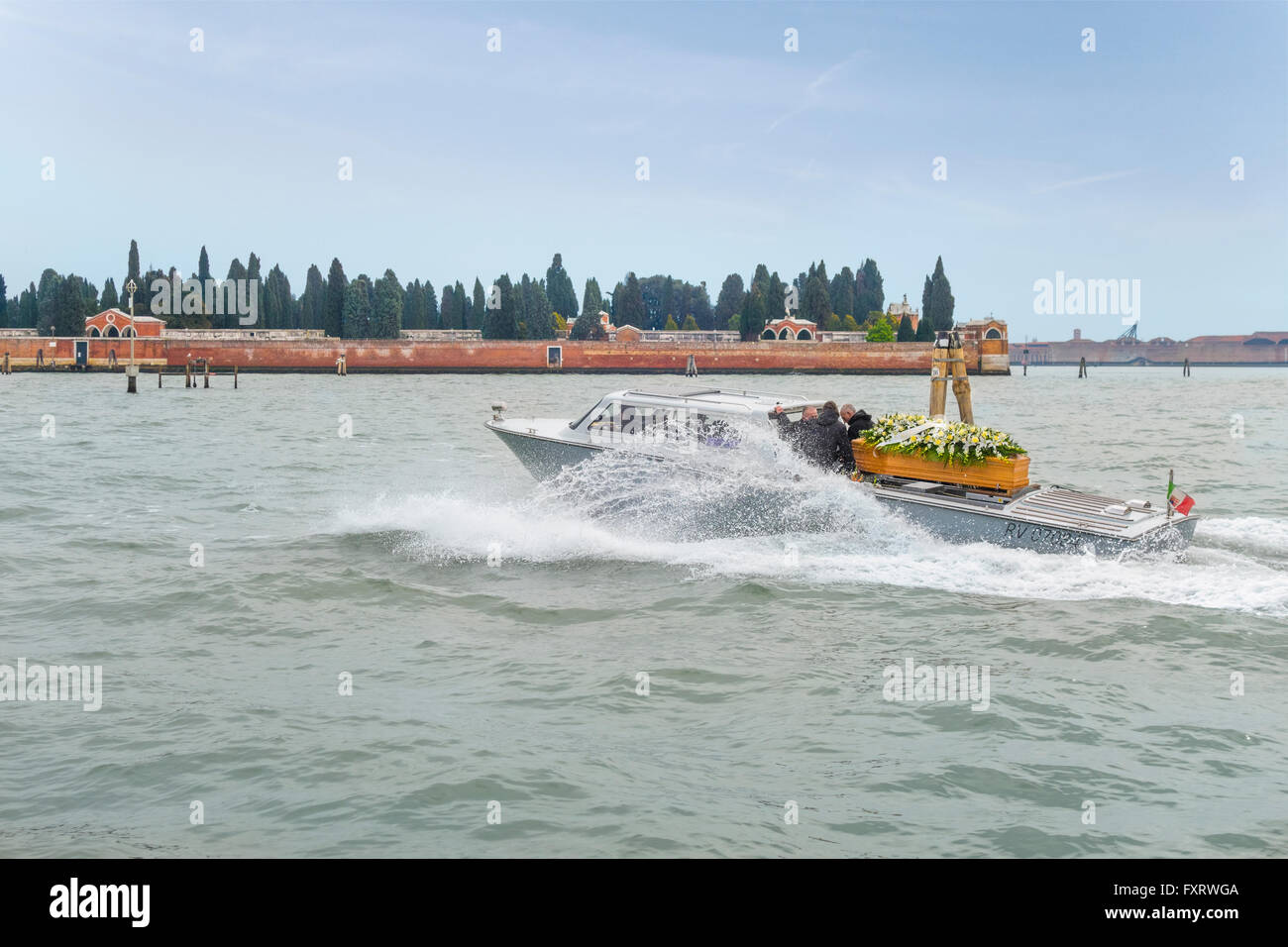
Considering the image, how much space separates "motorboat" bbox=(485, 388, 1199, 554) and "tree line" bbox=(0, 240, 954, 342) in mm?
85350

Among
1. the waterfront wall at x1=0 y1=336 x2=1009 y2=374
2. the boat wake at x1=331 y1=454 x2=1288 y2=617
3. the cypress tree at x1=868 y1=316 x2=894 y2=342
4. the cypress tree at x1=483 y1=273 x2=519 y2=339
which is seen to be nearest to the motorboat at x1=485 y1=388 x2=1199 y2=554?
the boat wake at x1=331 y1=454 x2=1288 y2=617

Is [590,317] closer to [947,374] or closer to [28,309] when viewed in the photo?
[28,309]

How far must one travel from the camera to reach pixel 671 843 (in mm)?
5320

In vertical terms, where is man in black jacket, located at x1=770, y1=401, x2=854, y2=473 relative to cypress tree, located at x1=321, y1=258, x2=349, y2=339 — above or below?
below

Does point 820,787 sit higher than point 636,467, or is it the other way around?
point 636,467

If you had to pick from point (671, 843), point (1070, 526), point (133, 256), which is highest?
point (133, 256)

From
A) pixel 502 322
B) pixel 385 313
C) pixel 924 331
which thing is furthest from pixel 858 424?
pixel 924 331

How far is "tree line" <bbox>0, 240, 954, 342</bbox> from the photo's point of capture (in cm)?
9769

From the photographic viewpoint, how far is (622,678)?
8055mm

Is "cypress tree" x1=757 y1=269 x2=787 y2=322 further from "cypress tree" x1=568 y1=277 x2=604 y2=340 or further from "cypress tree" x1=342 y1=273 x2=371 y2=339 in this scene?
"cypress tree" x1=342 y1=273 x2=371 y2=339

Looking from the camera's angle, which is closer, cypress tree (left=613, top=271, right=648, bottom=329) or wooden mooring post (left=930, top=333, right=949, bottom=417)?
wooden mooring post (left=930, top=333, right=949, bottom=417)

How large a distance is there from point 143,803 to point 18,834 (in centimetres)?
59
